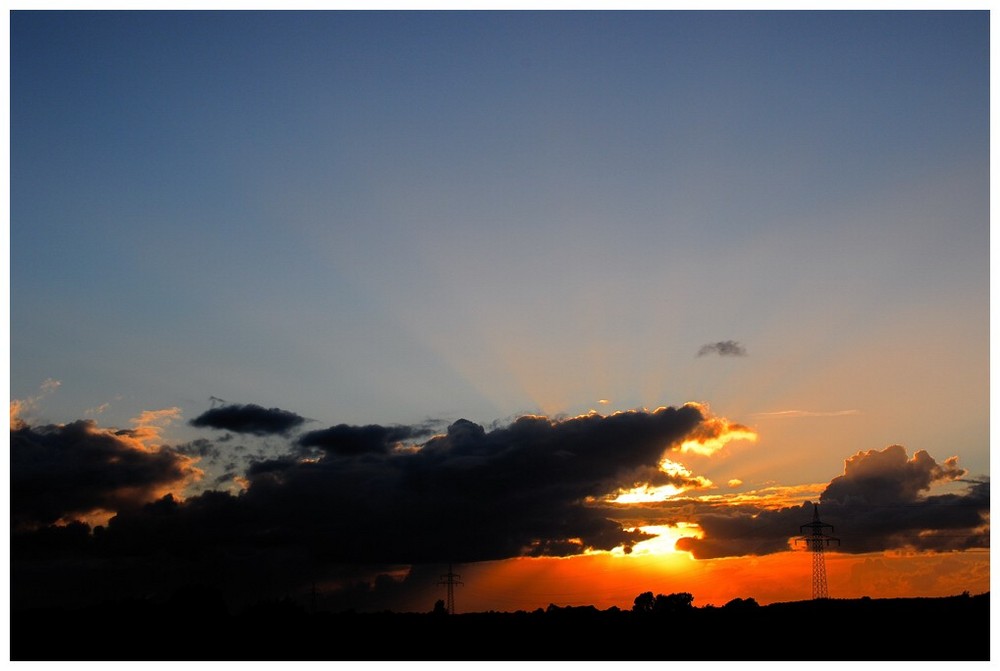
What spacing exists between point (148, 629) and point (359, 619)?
36197mm

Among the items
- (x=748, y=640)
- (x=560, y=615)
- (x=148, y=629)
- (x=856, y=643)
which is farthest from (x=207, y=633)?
(x=856, y=643)

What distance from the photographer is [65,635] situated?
171125 millimetres

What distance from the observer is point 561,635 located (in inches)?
5989

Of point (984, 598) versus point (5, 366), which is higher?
point (5, 366)

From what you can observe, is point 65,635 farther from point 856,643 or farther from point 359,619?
point 856,643

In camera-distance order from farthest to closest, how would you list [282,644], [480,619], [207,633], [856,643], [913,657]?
[480,619], [207,633], [282,644], [856,643], [913,657]

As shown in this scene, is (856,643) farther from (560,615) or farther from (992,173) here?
(992,173)

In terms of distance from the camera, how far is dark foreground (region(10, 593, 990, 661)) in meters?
130

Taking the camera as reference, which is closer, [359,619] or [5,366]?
[5,366]

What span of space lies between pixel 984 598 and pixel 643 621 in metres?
53.1

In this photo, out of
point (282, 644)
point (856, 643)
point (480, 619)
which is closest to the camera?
point (856, 643)

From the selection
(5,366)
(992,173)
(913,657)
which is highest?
(992,173)

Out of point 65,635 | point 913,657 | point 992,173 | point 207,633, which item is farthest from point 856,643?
point 65,635

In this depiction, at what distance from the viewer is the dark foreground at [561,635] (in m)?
130
